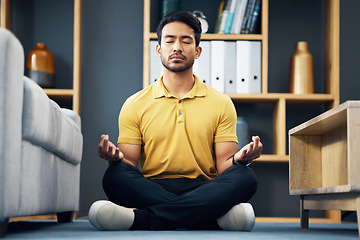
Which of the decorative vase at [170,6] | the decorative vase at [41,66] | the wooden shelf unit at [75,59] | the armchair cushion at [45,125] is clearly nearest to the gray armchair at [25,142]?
the armchair cushion at [45,125]

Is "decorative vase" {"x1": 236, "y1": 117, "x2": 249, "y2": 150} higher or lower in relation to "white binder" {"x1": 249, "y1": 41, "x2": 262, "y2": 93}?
lower

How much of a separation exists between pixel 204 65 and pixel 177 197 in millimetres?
1380

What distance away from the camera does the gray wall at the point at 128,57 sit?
3076 millimetres

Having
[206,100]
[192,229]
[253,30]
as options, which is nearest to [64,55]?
[253,30]

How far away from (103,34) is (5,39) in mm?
1896

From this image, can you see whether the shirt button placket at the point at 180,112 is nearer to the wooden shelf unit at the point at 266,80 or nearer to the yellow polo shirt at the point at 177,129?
the yellow polo shirt at the point at 177,129

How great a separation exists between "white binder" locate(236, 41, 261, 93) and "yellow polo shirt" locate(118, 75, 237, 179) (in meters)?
0.86

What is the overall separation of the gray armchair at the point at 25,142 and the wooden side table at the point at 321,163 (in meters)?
0.91

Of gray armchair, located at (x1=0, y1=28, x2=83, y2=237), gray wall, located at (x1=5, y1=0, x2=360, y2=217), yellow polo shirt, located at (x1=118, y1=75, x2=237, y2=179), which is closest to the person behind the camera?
gray armchair, located at (x1=0, y1=28, x2=83, y2=237)

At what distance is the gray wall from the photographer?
3076 millimetres

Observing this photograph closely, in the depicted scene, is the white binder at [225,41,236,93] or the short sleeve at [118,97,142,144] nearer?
the short sleeve at [118,97,142,144]

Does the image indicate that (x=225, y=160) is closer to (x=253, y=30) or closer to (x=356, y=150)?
(x=356, y=150)

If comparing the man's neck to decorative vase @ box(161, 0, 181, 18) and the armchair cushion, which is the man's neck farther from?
decorative vase @ box(161, 0, 181, 18)

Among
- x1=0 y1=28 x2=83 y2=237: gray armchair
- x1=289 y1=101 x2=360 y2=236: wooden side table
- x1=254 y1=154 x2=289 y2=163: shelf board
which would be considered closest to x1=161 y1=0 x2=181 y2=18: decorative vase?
x1=254 y1=154 x2=289 y2=163: shelf board
